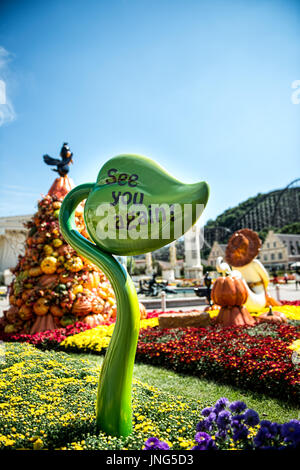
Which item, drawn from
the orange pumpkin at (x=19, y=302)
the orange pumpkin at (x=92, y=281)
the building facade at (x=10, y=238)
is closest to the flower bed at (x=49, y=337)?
the orange pumpkin at (x=19, y=302)

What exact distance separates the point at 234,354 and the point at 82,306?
3.55 meters

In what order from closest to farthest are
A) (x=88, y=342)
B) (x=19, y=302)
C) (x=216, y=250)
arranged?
(x=88, y=342) < (x=19, y=302) < (x=216, y=250)

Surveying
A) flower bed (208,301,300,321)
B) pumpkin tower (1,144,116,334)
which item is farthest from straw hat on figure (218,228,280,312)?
pumpkin tower (1,144,116,334)

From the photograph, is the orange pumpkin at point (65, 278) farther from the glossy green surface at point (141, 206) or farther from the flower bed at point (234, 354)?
the glossy green surface at point (141, 206)

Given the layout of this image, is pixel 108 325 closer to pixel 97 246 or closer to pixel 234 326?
pixel 234 326

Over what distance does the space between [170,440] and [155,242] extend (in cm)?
148

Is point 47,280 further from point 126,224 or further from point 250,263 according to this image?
point 250,263

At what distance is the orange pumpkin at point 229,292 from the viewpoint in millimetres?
6891

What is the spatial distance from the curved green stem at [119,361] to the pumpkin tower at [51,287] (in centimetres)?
469

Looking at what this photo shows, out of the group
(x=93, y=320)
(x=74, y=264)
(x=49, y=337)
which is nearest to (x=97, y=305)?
(x=93, y=320)

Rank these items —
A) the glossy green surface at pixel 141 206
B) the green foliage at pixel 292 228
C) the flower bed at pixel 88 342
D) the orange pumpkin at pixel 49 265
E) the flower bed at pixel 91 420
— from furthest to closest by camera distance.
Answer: the green foliage at pixel 292 228 → the orange pumpkin at pixel 49 265 → the flower bed at pixel 88 342 → the glossy green surface at pixel 141 206 → the flower bed at pixel 91 420

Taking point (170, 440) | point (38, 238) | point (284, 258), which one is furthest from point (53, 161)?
point (284, 258)

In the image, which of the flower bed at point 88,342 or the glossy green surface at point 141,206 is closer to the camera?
the glossy green surface at point 141,206

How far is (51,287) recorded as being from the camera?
686 cm
